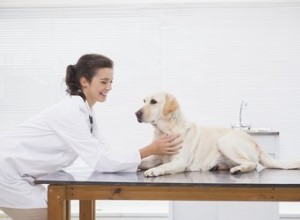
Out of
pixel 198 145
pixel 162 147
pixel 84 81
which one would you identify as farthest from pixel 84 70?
pixel 198 145

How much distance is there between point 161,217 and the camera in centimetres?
365

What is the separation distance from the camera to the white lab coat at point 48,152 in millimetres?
1898

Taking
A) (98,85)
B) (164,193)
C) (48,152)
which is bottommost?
(164,193)

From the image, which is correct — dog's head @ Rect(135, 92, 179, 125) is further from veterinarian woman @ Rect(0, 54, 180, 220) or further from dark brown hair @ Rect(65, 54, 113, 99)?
dark brown hair @ Rect(65, 54, 113, 99)

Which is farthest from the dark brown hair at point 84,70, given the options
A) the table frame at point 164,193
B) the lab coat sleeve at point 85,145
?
the table frame at point 164,193

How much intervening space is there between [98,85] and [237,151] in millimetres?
722

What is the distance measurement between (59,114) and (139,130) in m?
2.72

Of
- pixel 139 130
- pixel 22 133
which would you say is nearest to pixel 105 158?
pixel 22 133

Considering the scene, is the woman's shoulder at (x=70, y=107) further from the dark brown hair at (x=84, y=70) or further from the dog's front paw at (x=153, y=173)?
the dog's front paw at (x=153, y=173)

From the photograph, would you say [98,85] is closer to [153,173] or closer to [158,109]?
[158,109]

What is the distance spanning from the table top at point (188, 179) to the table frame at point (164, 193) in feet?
0.04

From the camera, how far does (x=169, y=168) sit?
1.89 metres

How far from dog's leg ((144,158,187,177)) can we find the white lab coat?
110mm

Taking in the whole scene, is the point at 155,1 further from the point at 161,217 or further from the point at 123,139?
the point at 161,217
